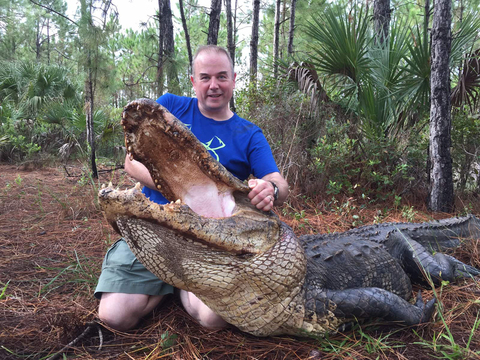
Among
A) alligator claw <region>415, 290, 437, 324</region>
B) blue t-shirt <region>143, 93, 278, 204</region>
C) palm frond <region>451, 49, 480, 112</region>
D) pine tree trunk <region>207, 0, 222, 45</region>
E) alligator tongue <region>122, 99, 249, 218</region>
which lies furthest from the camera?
pine tree trunk <region>207, 0, 222, 45</region>

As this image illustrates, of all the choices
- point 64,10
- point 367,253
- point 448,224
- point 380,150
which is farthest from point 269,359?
point 64,10

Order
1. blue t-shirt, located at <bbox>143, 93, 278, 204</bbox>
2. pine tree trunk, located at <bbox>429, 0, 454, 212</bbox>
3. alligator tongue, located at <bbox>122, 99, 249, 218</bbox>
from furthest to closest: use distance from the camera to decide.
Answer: pine tree trunk, located at <bbox>429, 0, 454, 212</bbox>, blue t-shirt, located at <bbox>143, 93, 278, 204</bbox>, alligator tongue, located at <bbox>122, 99, 249, 218</bbox>

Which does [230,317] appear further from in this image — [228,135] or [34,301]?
[34,301]

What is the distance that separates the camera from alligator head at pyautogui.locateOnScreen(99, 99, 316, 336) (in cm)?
129

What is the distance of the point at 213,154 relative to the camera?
2.17m

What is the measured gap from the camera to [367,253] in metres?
2.13

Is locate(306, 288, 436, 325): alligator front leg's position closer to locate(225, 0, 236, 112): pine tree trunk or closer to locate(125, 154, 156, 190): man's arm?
locate(125, 154, 156, 190): man's arm

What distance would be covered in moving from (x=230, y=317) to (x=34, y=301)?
135 cm

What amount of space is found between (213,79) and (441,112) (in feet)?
9.83

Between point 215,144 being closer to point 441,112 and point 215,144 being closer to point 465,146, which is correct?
point 441,112

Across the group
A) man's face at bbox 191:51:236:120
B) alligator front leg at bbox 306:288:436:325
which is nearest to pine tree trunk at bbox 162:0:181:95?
man's face at bbox 191:51:236:120

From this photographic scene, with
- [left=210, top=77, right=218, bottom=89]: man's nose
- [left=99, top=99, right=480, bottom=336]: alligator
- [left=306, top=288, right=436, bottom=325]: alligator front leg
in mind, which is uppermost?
[left=210, top=77, right=218, bottom=89]: man's nose

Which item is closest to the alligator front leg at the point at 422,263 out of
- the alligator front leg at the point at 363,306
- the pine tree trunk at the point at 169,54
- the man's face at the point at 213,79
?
the alligator front leg at the point at 363,306

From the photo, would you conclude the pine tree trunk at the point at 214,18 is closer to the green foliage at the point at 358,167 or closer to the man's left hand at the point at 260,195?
the green foliage at the point at 358,167
